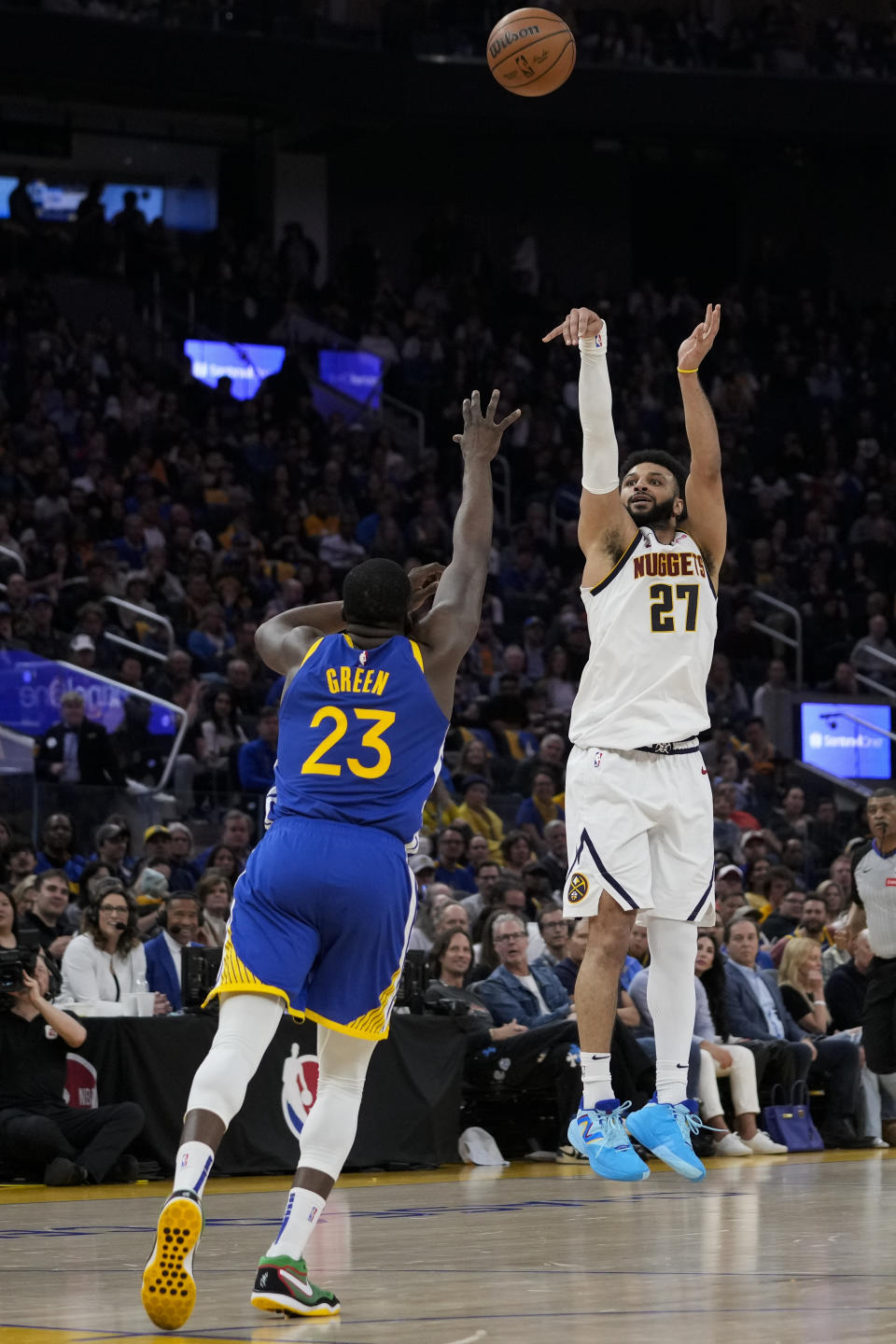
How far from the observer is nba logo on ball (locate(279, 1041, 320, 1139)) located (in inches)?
467

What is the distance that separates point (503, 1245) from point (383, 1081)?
16.8 feet

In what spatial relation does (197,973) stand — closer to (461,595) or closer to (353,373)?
(461,595)

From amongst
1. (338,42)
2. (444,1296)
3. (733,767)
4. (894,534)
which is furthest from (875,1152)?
(338,42)

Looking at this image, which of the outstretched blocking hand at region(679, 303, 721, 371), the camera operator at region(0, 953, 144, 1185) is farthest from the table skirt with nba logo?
the outstretched blocking hand at region(679, 303, 721, 371)

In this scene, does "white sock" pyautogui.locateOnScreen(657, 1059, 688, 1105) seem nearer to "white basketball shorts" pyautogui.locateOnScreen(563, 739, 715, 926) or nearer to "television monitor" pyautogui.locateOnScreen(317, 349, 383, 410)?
"white basketball shorts" pyautogui.locateOnScreen(563, 739, 715, 926)

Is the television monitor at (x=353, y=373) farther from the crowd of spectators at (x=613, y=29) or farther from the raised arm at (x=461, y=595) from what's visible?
the raised arm at (x=461, y=595)

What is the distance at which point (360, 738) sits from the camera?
5793 millimetres

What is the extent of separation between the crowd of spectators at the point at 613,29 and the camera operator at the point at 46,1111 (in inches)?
739

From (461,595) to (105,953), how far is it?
6766 millimetres

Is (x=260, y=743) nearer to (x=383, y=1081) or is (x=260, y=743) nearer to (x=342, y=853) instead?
(x=383, y=1081)

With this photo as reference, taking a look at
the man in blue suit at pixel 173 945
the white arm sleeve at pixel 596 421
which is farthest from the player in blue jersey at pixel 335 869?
the man in blue suit at pixel 173 945

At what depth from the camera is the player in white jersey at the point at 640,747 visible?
7.54 m

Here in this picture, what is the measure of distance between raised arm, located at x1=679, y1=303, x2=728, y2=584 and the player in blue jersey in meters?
1.96

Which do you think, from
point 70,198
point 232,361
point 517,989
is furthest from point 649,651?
point 70,198
